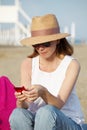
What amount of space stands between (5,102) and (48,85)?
1053mm

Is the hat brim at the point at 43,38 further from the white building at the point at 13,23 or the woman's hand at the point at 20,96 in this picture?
the white building at the point at 13,23

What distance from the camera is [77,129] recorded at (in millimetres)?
3701

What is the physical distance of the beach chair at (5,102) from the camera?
4538 millimetres

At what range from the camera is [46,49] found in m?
3.77

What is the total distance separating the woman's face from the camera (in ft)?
12.4

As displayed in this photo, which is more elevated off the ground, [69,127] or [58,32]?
[58,32]

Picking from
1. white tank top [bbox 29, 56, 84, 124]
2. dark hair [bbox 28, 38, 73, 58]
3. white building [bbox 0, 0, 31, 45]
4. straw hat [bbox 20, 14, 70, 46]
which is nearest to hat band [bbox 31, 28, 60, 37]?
straw hat [bbox 20, 14, 70, 46]

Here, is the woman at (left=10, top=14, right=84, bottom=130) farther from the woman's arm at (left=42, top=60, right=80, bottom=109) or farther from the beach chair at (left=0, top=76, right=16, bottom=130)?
the beach chair at (left=0, top=76, right=16, bottom=130)

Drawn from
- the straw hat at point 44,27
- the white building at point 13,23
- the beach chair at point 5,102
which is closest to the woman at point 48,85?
the straw hat at point 44,27

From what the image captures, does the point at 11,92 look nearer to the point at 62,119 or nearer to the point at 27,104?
the point at 27,104

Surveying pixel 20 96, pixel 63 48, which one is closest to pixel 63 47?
pixel 63 48

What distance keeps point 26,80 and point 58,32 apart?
0.50m

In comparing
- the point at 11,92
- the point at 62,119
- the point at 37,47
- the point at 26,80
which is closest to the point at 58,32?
the point at 37,47

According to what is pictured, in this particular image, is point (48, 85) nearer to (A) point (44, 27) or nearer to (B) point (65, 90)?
(B) point (65, 90)
